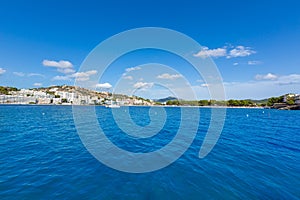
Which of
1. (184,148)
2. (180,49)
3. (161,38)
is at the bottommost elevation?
(184,148)

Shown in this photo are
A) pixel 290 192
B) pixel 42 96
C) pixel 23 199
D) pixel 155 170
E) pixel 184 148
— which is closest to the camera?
pixel 23 199

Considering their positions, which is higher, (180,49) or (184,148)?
(180,49)

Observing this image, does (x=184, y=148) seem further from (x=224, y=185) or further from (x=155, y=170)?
(x=224, y=185)

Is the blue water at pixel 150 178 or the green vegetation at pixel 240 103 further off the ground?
the green vegetation at pixel 240 103

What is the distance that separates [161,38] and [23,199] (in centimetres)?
999

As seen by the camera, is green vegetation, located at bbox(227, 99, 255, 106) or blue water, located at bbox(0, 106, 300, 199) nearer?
blue water, located at bbox(0, 106, 300, 199)

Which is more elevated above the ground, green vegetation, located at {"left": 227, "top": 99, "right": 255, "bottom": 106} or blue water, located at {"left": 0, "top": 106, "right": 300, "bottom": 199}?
green vegetation, located at {"left": 227, "top": 99, "right": 255, "bottom": 106}

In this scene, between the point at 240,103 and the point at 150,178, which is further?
the point at 240,103

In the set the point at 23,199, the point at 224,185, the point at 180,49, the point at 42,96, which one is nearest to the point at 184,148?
the point at 224,185

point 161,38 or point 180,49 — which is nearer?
point 180,49

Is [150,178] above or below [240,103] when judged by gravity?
below

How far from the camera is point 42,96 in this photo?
Result: 132 m

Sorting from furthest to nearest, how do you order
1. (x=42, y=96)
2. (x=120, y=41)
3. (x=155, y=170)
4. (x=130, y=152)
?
(x=42, y=96) < (x=130, y=152) < (x=120, y=41) < (x=155, y=170)

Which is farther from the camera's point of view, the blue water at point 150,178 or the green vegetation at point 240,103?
the green vegetation at point 240,103
